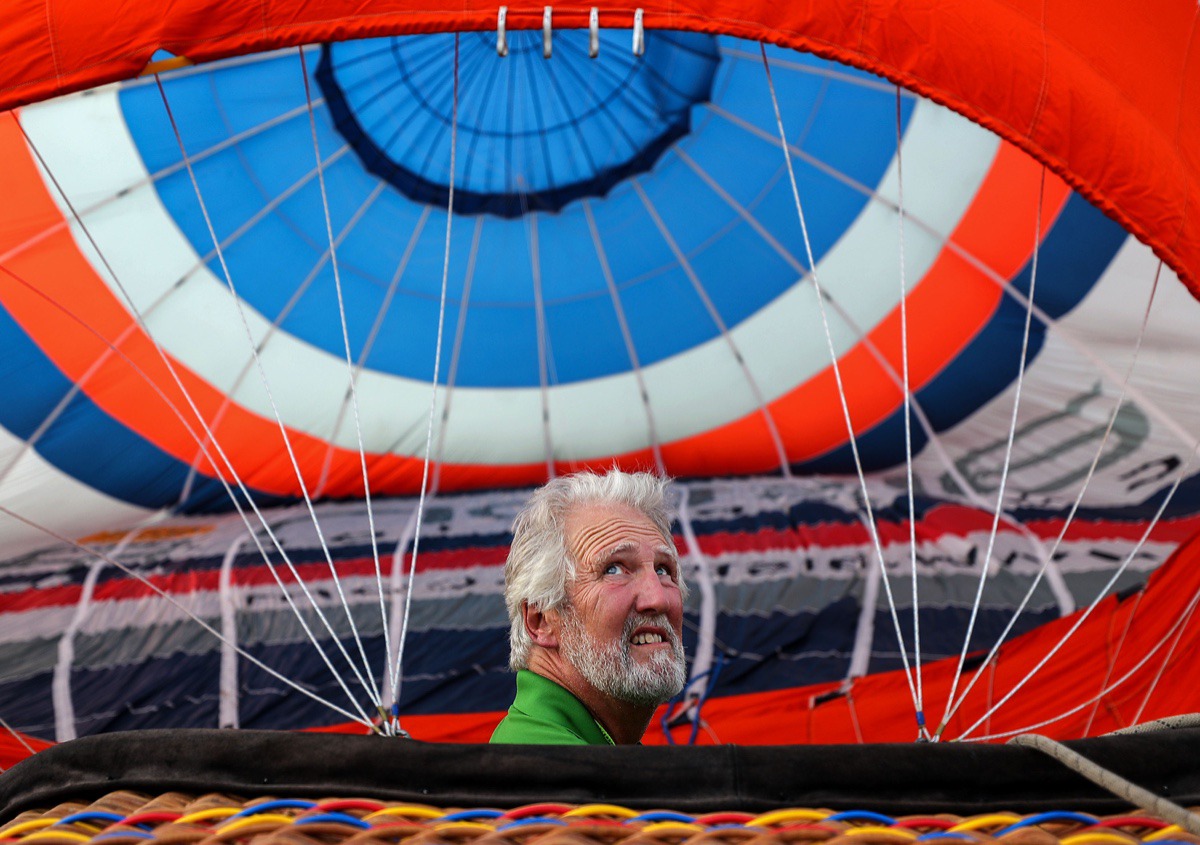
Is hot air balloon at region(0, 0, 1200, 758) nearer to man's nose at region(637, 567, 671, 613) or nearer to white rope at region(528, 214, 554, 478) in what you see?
white rope at region(528, 214, 554, 478)

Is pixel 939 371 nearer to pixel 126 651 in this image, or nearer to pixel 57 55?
pixel 126 651

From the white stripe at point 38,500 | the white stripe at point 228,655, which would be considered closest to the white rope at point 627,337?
the white stripe at point 228,655

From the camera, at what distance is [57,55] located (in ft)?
6.70

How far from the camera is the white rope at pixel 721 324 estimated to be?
4508 millimetres

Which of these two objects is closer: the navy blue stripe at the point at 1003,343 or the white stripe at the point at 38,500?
the navy blue stripe at the point at 1003,343

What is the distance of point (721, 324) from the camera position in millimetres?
4656

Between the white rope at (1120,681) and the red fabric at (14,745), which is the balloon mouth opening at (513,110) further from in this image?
the white rope at (1120,681)

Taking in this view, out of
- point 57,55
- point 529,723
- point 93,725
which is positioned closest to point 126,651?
point 93,725

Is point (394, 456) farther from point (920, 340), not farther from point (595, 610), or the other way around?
point (595, 610)

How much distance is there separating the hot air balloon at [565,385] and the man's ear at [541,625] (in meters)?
1.74

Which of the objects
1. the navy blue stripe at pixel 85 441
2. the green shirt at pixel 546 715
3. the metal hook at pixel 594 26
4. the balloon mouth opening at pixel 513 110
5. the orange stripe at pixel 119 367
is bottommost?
the green shirt at pixel 546 715

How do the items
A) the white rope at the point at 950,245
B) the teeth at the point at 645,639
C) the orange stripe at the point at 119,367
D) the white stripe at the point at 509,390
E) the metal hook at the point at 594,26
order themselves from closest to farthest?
1. the teeth at the point at 645,639
2. the metal hook at the point at 594,26
3. the orange stripe at the point at 119,367
4. the white stripe at the point at 509,390
5. the white rope at the point at 950,245

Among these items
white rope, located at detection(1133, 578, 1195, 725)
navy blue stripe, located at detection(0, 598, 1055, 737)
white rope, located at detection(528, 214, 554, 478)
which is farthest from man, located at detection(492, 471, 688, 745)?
white rope, located at detection(528, 214, 554, 478)

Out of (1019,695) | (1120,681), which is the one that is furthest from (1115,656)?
(1019,695)
